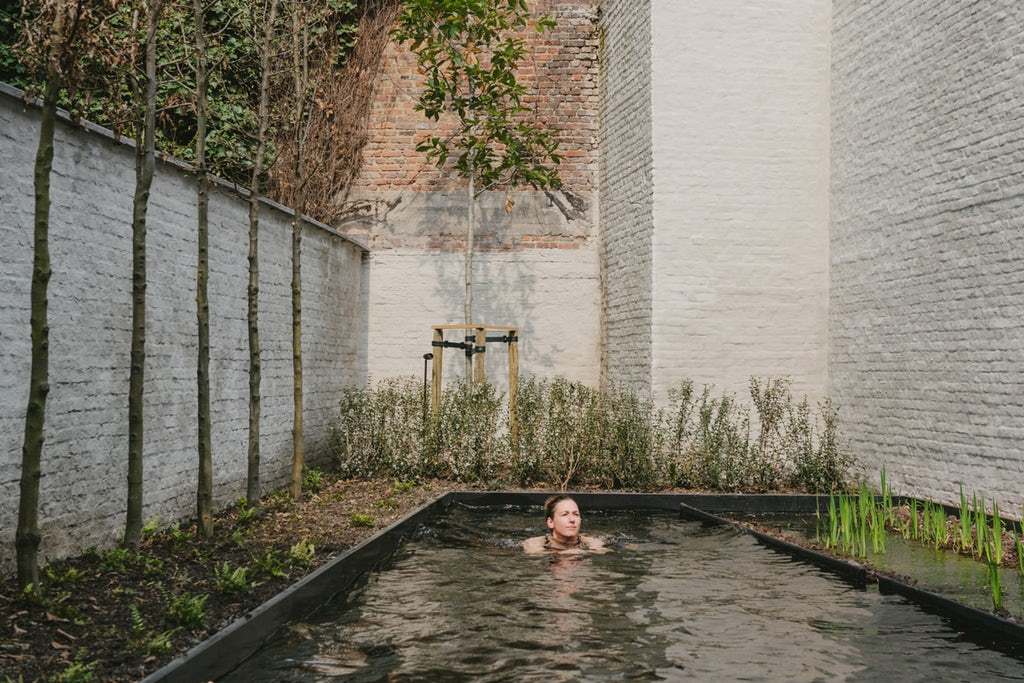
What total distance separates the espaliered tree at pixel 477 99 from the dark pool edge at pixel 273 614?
5579 millimetres

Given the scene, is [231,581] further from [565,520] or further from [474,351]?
[474,351]

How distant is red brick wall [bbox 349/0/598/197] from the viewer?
12.5 meters

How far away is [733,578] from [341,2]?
29.9ft

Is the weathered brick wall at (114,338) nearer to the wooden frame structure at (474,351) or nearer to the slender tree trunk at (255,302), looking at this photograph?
the slender tree trunk at (255,302)

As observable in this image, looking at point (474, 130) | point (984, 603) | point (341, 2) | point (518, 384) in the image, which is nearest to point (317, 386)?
point (518, 384)

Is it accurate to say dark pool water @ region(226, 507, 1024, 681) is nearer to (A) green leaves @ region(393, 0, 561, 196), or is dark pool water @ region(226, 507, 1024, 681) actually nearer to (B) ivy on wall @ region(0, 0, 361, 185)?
(A) green leaves @ region(393, 0, 561, 196)

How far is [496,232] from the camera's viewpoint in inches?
490

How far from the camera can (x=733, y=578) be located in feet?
20.0

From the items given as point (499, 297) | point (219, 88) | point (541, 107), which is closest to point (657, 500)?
point (499, 297)

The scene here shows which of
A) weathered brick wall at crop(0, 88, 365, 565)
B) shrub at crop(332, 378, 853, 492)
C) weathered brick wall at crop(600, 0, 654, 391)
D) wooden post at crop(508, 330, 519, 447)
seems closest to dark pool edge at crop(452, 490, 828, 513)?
shrub at crop(332, 378, 853, 492)

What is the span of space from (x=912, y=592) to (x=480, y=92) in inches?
348

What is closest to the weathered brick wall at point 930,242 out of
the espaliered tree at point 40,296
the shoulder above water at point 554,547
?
the shoulder above water at point 554,547

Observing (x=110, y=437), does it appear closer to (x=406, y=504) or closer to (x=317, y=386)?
(x=406, y=504)

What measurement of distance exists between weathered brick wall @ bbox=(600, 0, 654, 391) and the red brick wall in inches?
9.5
